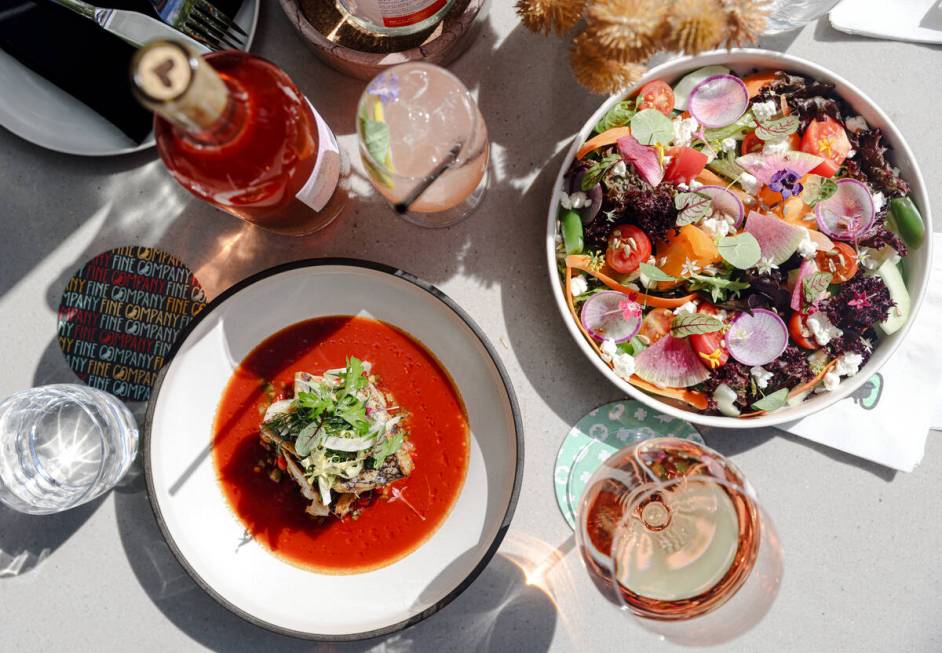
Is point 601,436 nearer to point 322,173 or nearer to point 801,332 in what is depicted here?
point 801,332

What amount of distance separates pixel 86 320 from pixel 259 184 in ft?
1.72

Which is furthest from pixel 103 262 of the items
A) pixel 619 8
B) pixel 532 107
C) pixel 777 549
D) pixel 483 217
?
pixel 777 549

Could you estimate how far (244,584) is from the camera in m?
1.06

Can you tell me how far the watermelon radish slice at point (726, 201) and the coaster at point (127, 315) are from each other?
0.82 m

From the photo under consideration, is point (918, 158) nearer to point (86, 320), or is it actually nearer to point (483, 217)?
point (483, 217)

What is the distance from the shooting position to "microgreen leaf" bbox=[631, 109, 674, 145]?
0.98 m

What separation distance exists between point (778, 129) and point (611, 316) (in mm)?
367

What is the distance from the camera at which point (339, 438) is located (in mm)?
975

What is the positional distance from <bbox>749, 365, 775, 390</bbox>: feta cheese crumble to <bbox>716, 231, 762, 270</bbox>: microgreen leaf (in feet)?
0.52

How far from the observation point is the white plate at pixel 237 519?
102 cm

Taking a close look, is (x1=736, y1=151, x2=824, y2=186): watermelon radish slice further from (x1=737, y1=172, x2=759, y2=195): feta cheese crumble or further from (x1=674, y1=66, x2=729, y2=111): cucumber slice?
(x1=674, y1=66, x2=729, y2=111): cucumber slice

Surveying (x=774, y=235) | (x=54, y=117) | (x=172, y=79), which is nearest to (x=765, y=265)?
(x=774, y=235)

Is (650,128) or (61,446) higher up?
(650,128)

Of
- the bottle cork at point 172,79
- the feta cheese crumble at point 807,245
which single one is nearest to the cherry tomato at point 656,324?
the feta cheese crumble at point 807,245
